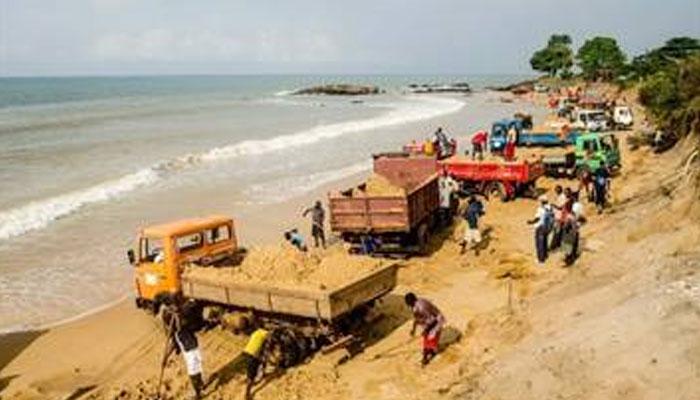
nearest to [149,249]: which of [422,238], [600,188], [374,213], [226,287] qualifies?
[226,287]

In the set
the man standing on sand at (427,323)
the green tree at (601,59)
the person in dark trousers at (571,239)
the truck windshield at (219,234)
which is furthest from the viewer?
the green tree at (601,59)

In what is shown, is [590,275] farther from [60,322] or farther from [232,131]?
[232,131]

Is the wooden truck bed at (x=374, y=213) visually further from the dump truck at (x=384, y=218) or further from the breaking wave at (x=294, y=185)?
the breaking wave at (x=294, y=185)

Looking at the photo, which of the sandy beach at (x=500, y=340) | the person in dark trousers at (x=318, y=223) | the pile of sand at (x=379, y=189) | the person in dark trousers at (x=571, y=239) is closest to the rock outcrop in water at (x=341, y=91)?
the pile of sand at (x=379, y=189)

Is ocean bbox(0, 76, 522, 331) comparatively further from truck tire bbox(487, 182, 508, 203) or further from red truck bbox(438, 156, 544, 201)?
truck tire bbox(487, 182, 508, 203)

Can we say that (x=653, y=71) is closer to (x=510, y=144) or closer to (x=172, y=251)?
(x=510, y=144)

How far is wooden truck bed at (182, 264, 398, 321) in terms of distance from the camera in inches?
518

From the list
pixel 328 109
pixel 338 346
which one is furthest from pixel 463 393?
pixel 328 109

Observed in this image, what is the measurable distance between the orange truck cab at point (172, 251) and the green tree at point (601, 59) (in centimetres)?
9481

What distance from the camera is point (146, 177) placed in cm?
3728

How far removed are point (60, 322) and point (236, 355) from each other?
16.7 feet

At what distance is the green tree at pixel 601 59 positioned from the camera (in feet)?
345

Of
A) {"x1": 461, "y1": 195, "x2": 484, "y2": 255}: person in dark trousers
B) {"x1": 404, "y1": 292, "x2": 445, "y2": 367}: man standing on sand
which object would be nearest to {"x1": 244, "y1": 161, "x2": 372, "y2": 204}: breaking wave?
{"x1": 461, "y1": 195, "x2": 484, "y2": 255}: person in dark trousers

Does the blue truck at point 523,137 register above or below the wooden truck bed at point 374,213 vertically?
below
